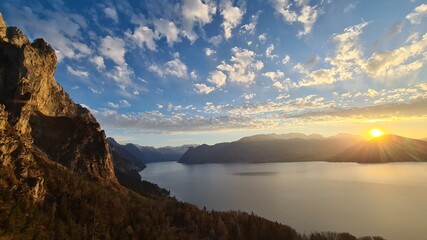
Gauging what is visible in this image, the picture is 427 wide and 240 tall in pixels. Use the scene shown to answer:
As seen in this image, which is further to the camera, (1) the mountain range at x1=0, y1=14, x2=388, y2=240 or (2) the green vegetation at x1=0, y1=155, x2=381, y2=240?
(1) the mountain range at x1=0, y1=14, x2=388, y2=240

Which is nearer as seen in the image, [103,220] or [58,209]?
[58,209]

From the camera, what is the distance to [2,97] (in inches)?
6845

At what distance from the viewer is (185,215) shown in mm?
176250

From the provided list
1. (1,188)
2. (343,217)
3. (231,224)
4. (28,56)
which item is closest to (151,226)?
(231,224)

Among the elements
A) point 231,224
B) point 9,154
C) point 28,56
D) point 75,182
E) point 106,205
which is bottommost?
point 231,224

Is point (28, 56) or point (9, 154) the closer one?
point (9, 154)

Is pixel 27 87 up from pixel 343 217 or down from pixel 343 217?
up

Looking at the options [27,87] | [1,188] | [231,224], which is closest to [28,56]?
[27,87]

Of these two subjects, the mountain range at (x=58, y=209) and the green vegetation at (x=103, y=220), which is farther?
the mountain range at (x=58, y=209)

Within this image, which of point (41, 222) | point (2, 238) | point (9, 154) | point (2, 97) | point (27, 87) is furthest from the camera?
point (27, 87)

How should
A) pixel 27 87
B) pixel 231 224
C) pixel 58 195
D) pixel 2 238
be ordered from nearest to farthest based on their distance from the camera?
pixel 2 238
pixel 58 195
pixel 231 224
pixel 27 87

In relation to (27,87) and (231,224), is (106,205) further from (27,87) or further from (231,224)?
(27,87)

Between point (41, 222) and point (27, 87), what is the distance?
11512 centimetres

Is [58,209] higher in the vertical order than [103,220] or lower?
higher
